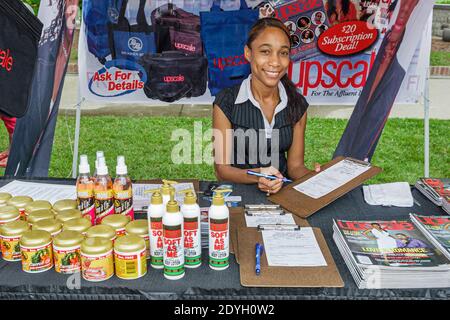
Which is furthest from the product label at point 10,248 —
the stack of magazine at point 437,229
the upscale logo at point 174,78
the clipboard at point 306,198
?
the upscale logo at point 174,78

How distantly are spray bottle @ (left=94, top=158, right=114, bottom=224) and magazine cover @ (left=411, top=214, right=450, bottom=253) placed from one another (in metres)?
0.95

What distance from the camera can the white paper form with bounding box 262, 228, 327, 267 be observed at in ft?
4.02

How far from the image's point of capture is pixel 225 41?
2.98 meters

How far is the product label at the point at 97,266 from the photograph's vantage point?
43.7 inches

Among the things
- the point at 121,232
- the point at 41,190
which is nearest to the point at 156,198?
the point at 121,232

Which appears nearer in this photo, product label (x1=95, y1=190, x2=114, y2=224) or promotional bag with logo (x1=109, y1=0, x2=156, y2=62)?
product label (x1=95, y1=190, x2=114, y2=224)

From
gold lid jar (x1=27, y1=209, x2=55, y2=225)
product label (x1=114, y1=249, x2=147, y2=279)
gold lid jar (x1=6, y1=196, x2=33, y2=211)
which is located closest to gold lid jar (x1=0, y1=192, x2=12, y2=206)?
gold lid jar (x1=6, y1=196, x2=33, y2=211)

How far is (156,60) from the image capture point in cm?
307

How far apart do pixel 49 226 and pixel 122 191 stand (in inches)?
8.7

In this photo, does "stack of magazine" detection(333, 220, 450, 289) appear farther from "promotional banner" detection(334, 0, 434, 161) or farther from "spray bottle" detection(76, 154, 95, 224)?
"promotional banner" detection(334, 0, 434, 161)

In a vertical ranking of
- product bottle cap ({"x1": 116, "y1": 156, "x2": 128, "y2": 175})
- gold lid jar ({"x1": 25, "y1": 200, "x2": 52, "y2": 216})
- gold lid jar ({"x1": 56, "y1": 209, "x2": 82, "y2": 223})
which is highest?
product bottle cap ({"x1": 116, "y1": 156, "x2": 128, "y2": 175})

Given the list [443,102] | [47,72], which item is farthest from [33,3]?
[443,102]
